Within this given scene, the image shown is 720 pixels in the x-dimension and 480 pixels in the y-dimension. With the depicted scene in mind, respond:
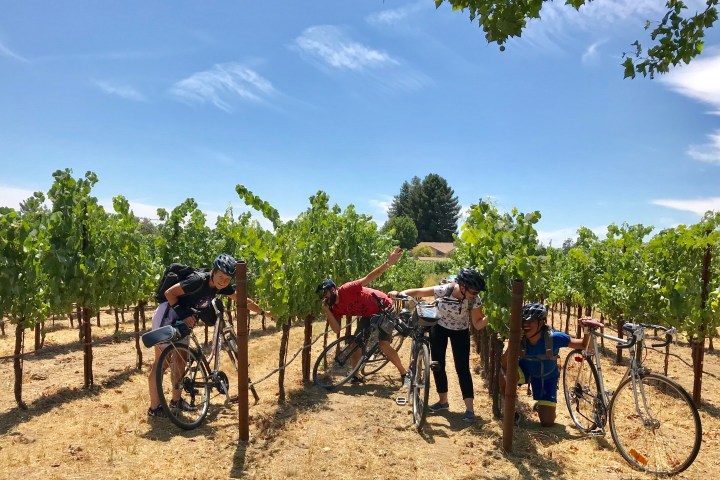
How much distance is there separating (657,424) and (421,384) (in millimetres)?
2398

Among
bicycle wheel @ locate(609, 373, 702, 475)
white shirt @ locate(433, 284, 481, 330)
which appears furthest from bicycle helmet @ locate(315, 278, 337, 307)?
bicycle wheel @ locate(609, 373, 702, 475)

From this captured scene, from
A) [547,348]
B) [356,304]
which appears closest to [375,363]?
[356,304]

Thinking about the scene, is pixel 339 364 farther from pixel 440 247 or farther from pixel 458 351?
pixel 440 247

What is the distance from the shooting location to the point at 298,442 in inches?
198

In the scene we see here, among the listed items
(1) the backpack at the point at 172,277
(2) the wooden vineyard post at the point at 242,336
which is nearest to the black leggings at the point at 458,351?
(2) the wooden vineyard post at the point at 242,336

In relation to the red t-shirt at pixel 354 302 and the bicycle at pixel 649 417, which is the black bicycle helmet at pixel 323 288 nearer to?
the red t-shirt at pixel 354 302

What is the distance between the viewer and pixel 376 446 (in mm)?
4984

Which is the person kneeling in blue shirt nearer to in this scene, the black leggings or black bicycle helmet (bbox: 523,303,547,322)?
black bicycle helmet (bbox: 523,303,547,322)

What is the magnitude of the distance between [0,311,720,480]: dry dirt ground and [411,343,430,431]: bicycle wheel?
20 centimetres

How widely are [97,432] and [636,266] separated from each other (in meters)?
9.81

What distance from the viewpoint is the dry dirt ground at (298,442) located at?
14.3 feet

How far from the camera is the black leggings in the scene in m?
5.86

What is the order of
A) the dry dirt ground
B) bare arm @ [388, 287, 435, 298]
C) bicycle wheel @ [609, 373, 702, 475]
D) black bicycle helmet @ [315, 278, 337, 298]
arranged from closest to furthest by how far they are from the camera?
bicycle wheel @ [609, 373, 702, 475]
the dry dirt ground
bare arm @ [388, 287, 435, 298]
black bicycle helmet @ [315, 278, 337, 298]

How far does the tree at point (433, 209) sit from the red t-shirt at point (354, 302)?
76.6m
